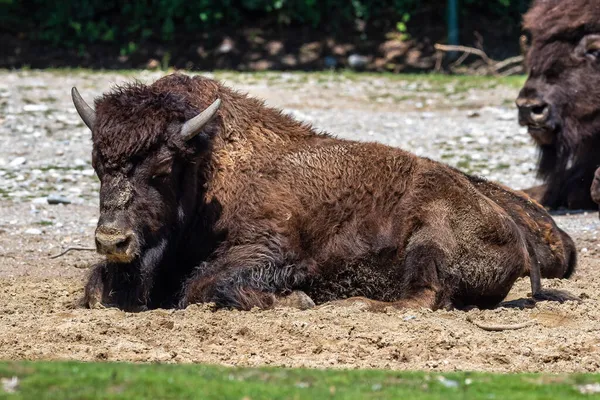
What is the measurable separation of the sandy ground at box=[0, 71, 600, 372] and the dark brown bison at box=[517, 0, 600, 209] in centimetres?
57

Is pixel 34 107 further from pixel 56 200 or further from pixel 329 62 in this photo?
pixel 329 62

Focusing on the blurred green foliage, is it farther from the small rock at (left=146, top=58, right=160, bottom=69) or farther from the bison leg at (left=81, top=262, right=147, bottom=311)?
the bison leg at (left=81, top=262, right=147, bottom=311)

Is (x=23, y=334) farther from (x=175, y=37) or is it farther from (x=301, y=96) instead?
(x=175, y=37)

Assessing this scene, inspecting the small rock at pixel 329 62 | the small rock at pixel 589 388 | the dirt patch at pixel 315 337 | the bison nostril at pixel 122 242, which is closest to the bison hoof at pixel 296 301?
the dirt patch at pixel 315 337

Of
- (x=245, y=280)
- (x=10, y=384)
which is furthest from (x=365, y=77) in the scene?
(x=10, y=384)

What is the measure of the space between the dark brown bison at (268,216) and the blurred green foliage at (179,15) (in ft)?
44.1

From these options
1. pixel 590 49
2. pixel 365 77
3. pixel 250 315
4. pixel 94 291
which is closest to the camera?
pixel 250 315

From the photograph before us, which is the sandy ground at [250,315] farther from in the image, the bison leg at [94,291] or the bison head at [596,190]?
the bison head at [596,190]

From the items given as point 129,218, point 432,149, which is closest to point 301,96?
point 432,149

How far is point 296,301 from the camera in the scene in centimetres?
747

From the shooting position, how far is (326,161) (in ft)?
26.4

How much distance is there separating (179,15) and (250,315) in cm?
1520

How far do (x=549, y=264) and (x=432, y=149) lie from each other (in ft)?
18.1

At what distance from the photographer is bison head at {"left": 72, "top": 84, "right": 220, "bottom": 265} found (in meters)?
7.07
